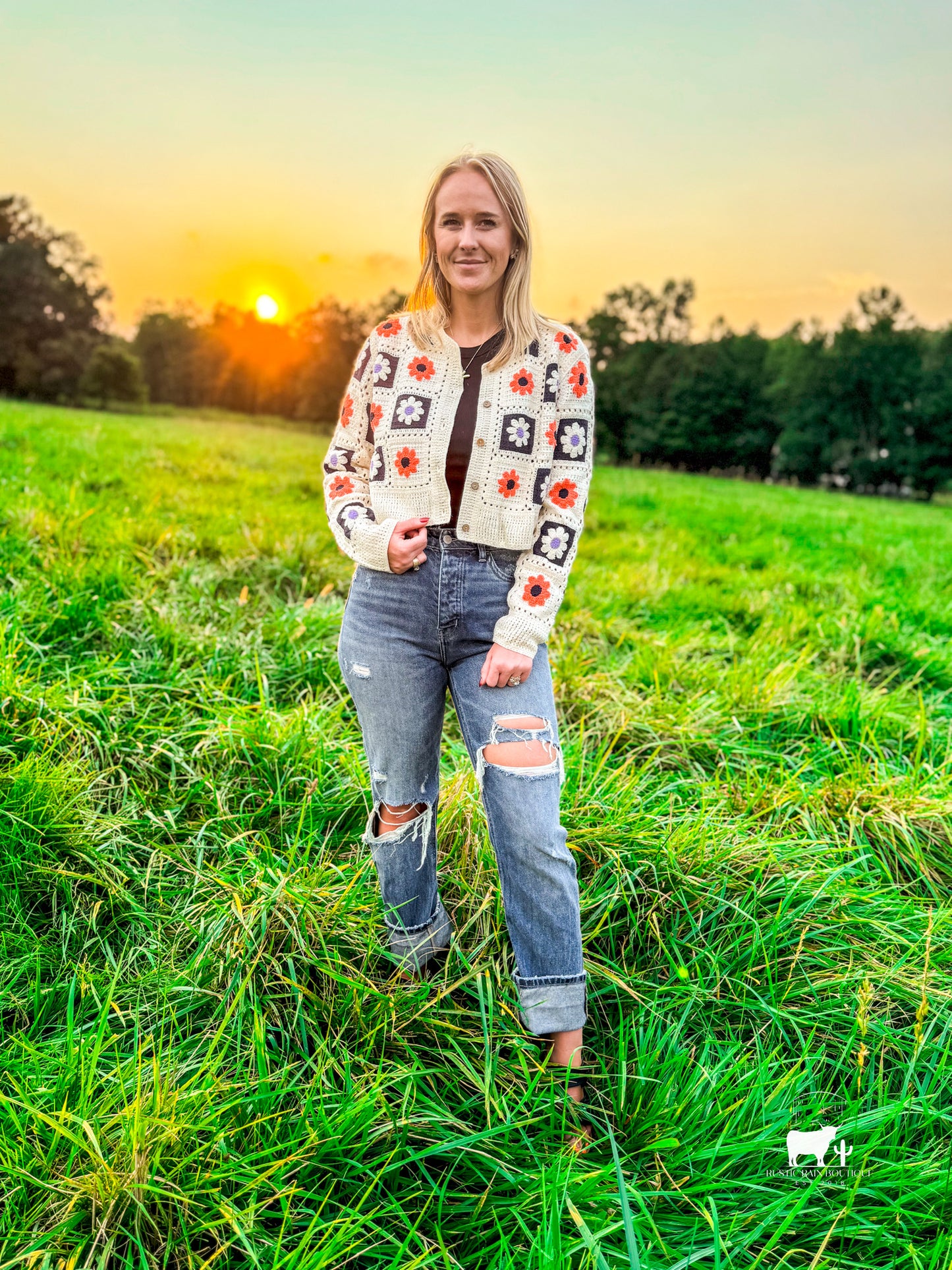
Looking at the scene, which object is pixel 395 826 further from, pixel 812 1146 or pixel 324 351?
pixel 324 351

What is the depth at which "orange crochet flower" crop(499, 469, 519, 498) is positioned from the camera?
1728mm

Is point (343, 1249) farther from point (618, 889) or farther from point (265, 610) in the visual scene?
point (265, 610)

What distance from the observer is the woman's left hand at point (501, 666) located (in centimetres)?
166

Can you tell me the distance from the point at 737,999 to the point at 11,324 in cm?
3781

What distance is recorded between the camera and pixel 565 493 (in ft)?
5.81

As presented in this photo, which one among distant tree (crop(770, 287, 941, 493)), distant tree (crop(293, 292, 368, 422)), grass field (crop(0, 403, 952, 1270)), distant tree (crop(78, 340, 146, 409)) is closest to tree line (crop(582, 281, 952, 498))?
distant tree (crop(770, 287, 941, 493))

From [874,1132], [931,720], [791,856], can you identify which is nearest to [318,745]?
[791,856]

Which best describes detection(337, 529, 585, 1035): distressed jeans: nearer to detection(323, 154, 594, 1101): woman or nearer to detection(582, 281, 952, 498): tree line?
detection(323, 154, 594, 1101): woman

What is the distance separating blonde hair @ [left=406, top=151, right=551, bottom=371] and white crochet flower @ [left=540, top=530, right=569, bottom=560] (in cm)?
43

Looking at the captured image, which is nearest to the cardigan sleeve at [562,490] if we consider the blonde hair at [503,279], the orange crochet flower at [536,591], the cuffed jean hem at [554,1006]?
the orange crochet flower at [536,591]

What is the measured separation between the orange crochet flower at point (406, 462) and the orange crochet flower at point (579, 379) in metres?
0.42

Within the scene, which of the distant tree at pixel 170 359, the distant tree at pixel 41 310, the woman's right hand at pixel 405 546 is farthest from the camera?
the distant tree at pixel 170 359

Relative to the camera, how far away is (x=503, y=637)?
65.4 inches

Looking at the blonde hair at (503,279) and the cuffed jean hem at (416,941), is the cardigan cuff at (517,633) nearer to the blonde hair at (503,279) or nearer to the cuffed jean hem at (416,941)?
the blonde hair at (503,279)
